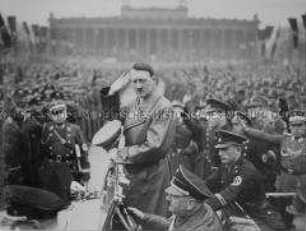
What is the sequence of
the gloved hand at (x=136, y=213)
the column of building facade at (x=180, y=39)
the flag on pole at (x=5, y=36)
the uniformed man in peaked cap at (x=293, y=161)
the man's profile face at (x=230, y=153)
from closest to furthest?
1. the gloved hand at (x=136, y=213)
2. the man's profile face at (x=230, y=153)
3. the uniformed man in peaked cap at (x=293, y=161)
4. the column of building facade at (x=180, y=39)
5. the flag on pole at (x=5, y=36)

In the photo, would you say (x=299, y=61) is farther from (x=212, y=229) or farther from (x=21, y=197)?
(x=21, y=197)

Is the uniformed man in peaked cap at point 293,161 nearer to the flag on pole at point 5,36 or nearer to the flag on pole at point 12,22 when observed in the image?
the flag on pole at point 12,22

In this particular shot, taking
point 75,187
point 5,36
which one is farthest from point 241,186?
A: point 5,36

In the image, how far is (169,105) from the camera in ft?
16.3

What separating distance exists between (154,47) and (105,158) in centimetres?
136

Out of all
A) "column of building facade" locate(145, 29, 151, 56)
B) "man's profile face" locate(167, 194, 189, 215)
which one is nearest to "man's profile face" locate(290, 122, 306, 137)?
"man's profile face" locate(167, 194, 189, 215)

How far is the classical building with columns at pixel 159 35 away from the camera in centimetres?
537

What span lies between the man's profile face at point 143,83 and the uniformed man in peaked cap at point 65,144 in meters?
0.86

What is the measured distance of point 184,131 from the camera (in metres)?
5.02

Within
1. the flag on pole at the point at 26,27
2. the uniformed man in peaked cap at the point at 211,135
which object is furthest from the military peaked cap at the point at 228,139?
the flag on pole at the point at 26,27

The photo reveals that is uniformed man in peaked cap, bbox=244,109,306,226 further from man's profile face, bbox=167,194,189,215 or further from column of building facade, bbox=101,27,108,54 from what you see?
column of building facade, bbox=101,27,108,54

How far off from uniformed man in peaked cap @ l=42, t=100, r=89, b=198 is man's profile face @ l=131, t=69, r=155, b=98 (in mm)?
858

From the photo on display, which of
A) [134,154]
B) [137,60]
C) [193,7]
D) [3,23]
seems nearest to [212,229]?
[134,154]

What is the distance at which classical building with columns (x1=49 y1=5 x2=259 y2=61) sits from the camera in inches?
211
